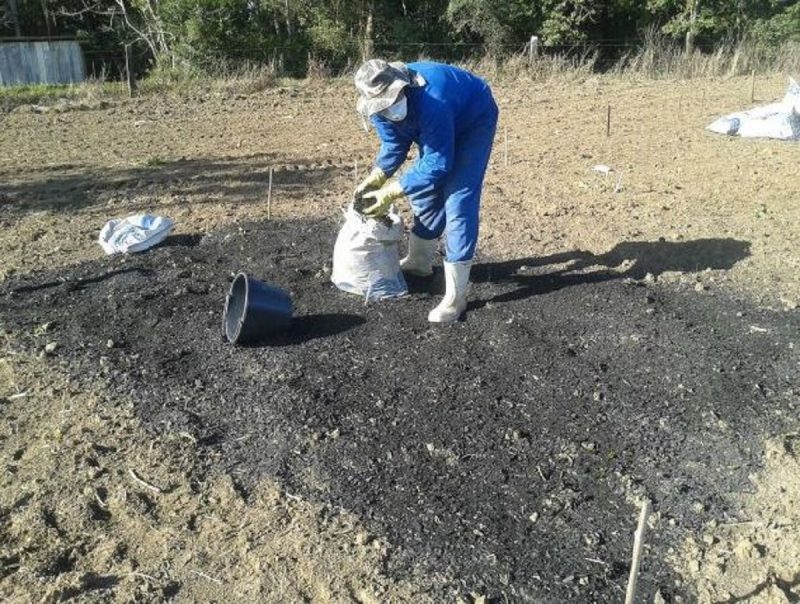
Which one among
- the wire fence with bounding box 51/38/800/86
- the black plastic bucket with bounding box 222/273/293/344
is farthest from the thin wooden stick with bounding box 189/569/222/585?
the wire fence with bounding box 51/38/800/86

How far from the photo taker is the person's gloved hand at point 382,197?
3.95 m

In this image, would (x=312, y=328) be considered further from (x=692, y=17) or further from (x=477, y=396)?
(x=692, y=17)

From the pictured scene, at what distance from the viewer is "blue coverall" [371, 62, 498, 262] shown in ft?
12.0

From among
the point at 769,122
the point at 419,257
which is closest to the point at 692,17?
the point at 769,122

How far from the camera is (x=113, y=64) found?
19.2m

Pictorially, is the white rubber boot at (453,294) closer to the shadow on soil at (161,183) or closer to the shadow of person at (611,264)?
the shadow of person at (611,264)

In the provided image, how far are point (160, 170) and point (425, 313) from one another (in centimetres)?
448

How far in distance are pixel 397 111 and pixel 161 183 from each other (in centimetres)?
419

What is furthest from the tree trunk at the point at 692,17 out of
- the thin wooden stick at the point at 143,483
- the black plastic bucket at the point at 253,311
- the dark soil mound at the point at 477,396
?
the thin wooden stick at the point at 143,483

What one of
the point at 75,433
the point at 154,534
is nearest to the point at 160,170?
the point at 75,433

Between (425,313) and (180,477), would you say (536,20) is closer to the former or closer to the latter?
(425,313)

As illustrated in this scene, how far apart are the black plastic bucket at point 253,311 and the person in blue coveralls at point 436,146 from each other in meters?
0.74

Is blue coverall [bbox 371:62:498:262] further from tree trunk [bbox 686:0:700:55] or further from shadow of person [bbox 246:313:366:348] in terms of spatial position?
tree trunk [bbox 686:0:700:55]

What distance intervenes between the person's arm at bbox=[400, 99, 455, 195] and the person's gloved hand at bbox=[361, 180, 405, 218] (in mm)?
84
